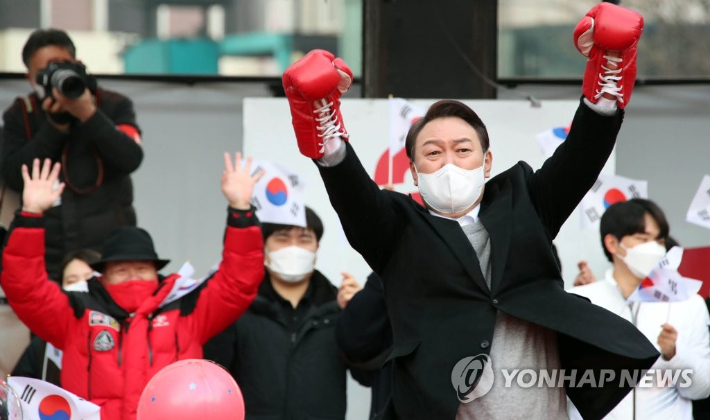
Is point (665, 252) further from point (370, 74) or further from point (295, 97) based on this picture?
point (295, 97)

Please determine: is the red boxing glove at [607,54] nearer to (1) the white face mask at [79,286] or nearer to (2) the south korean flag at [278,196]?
(2) the south korean flag at [278,196]

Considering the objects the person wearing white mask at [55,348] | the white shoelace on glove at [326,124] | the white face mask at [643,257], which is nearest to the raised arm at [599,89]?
the white shoelace on glove at [326,124]

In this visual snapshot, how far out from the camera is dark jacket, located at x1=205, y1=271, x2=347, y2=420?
17.5 ft

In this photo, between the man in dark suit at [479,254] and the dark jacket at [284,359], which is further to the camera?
the dark jacket at [284,359]

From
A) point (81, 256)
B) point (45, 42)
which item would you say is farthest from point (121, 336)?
point (45, 42)

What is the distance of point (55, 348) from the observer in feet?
17.8

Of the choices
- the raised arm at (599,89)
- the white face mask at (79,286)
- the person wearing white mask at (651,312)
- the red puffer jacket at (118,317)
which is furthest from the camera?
the white face mask at (79,286)

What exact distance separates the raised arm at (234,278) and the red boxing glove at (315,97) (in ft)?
6.64

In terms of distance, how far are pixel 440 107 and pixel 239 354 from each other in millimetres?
2448

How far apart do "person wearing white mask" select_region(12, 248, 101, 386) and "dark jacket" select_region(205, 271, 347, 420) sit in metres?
0.78

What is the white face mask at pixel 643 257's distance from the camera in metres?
5.57

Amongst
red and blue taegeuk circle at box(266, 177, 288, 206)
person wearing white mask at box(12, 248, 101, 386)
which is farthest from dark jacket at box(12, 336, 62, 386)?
red and blue taegeuk circle at box(266, 177, 288, 206)

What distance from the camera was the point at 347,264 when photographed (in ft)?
21.1

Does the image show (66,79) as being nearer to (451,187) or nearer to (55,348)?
(55,348)
